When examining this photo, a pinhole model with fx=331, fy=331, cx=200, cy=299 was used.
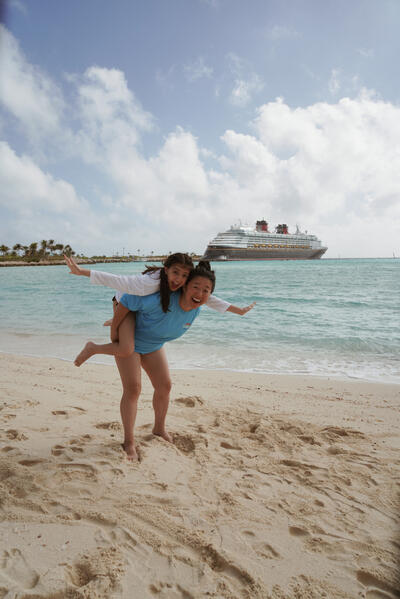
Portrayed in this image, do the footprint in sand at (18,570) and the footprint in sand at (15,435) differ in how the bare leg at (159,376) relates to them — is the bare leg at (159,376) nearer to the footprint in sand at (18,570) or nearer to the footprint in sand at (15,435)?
the footprint in sand at (15,435)

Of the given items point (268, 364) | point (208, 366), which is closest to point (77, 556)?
point (208, 366)

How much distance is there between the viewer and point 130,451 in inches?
103

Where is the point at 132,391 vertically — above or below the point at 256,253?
below

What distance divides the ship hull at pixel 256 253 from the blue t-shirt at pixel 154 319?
250 feet

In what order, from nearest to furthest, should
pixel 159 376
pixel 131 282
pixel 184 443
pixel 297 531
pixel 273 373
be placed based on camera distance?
pixel 297 531
pixel 131 282
pixel 159 376
pixel 184 443
pixel 273 373

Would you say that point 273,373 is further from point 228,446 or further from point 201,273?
point 201,273

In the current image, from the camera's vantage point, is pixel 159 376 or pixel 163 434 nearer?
pixel 159 376

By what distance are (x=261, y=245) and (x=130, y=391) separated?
83501 mm

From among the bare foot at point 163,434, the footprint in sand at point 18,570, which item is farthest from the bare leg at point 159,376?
the footprint in sand at point 18,570

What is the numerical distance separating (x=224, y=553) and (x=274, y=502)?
558 mm

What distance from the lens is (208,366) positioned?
632 centimetres

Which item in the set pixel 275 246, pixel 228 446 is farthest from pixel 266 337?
pixel 275 246

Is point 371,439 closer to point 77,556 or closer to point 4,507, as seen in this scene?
point 77,556

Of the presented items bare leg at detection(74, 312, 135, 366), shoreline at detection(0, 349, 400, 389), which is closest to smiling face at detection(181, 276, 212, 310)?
bare leg at detection(74, 312, 135, 366)
